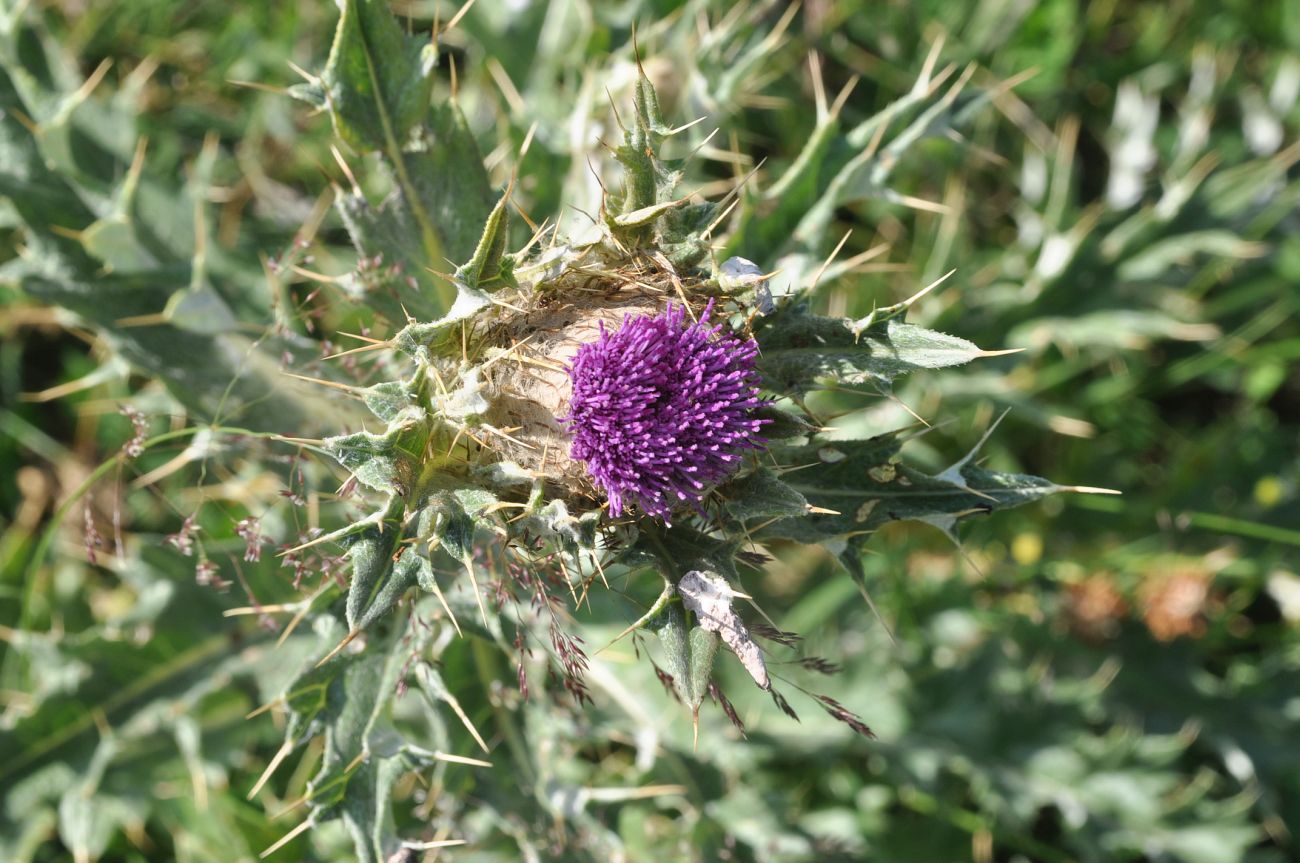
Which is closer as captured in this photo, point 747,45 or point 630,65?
point 630,65

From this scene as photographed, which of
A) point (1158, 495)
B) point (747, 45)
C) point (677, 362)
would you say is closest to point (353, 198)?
point (677, 362)

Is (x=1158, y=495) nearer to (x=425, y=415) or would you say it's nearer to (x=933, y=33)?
(x=933, y=33)

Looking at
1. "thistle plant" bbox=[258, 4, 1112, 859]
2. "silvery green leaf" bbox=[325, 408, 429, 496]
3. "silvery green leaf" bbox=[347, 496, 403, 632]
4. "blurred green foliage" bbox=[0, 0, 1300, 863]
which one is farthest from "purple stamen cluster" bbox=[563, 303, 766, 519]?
"blurred green foliage" bbox=[0, 0, 1300, 863]

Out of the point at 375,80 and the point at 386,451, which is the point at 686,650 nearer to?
the point at 386,451

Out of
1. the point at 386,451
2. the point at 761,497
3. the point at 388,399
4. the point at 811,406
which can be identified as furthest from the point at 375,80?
the point at 811,406

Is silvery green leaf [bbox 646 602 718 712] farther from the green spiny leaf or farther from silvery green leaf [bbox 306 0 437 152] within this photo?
silvery green leaf [bbox 306 0 437 152]
